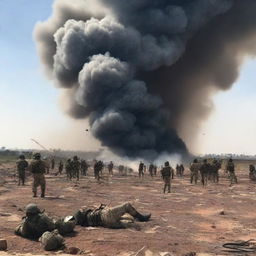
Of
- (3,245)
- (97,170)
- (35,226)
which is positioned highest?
(97,170)

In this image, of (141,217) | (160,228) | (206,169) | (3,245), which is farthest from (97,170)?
(3,245)

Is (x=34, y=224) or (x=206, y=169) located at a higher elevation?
(x=206, y=169)

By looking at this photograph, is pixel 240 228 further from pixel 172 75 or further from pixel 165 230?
pixel 172 75

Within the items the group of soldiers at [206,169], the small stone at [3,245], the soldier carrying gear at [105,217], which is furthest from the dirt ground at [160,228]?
the group of soldiers at [206,169]

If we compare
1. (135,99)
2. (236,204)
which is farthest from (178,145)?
(236,204)

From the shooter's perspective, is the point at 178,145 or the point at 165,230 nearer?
the point at 165,230

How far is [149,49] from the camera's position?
179 ft

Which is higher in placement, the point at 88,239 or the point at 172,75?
the point at 172,75

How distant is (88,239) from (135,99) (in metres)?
45.0

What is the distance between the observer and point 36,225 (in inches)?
353

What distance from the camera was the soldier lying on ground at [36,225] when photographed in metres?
8.99

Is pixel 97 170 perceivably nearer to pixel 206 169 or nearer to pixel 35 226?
pixel 206 169

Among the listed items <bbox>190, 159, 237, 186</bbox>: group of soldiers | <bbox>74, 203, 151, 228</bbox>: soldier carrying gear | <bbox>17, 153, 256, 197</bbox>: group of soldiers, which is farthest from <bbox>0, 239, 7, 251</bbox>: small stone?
<bbox>190, 159, 237, 186</bbox>: group of soldiers

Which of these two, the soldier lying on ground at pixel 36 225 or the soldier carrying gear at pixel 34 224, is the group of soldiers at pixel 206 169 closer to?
the soldier lying on ground at pixel 36 225
